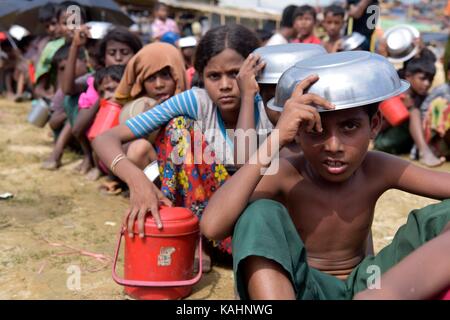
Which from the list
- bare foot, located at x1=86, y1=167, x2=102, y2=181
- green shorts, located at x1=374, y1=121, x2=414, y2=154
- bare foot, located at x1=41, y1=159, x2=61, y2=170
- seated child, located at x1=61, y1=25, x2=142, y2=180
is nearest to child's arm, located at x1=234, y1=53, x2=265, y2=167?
seated child, located at x1=61, y1=25, x2=142, y2=180

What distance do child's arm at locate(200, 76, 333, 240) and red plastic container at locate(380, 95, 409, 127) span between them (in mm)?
4134

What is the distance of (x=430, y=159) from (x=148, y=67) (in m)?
3.24

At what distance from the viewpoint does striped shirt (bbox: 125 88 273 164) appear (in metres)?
2.62

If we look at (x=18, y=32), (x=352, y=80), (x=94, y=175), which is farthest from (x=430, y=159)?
(x=18, y=32)

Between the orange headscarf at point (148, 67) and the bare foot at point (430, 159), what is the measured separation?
2916mm

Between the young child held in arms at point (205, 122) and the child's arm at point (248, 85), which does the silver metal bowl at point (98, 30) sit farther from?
the child's arm at point (248, 85)

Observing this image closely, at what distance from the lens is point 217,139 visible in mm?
2689

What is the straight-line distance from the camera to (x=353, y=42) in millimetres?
6098

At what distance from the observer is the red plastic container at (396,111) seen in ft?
18.1

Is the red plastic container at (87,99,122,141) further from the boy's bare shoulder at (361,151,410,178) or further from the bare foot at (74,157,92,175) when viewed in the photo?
the boy's bare shoulder at (361,151,410,178)

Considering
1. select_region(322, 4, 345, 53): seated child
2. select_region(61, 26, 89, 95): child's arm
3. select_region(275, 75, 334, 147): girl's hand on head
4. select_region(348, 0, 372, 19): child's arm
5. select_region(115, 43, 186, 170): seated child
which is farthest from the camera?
select_region(322, 4, 345, 53): seated child
